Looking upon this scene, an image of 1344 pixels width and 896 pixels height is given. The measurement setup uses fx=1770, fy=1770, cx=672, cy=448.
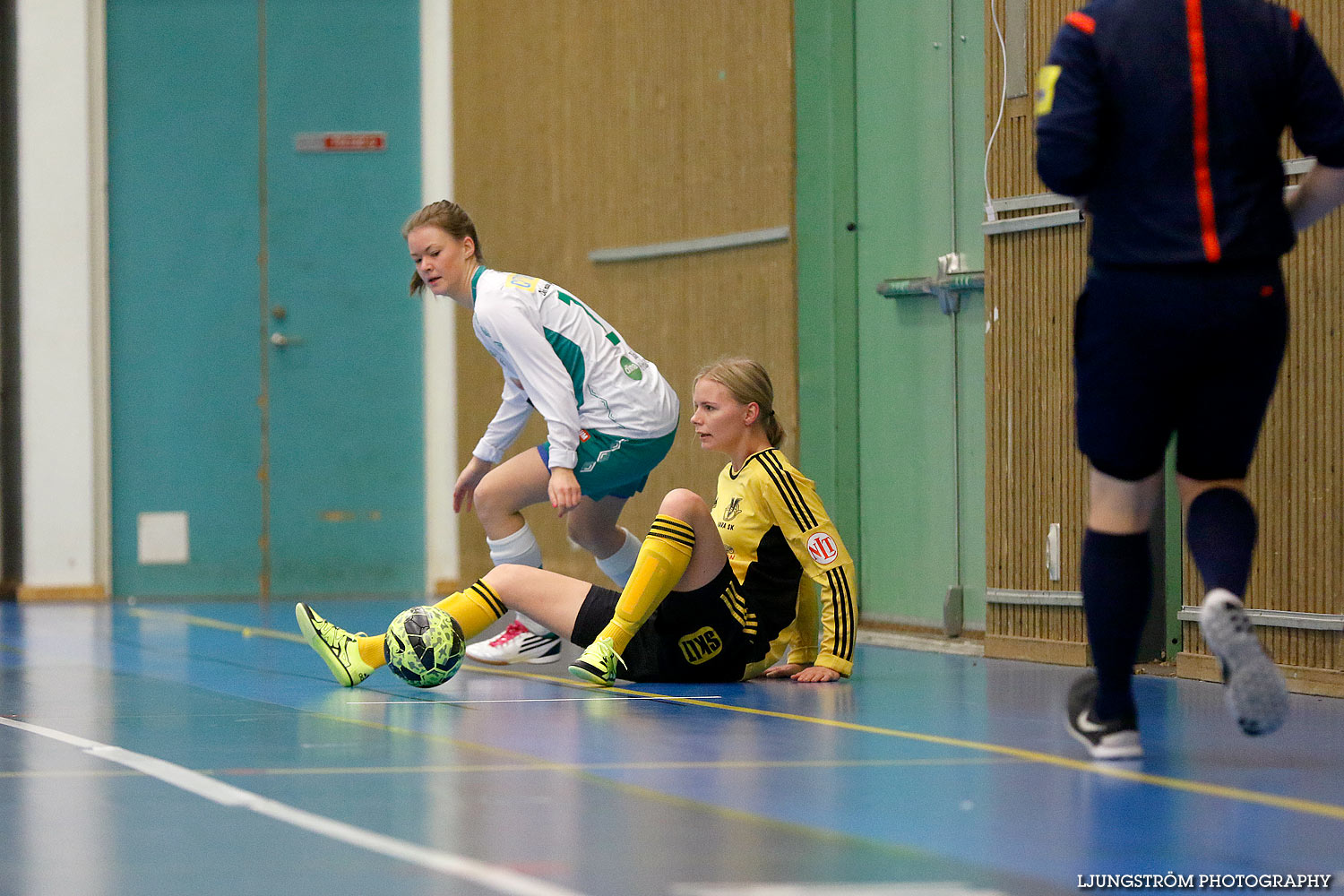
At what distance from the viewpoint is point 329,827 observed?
274cm

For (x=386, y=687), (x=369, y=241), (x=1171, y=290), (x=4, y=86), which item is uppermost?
(x=4, y=86)

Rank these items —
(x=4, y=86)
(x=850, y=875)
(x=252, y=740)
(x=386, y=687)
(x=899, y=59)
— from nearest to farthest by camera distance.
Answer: (x=850, y=875)
(x=252, y=740)
(x=386, y=687)
(x=899, y=59)
(x=4, y=86)

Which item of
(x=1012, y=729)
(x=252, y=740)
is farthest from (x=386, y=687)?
(x=1012, y=729)

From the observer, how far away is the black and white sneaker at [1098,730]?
3.37 metres

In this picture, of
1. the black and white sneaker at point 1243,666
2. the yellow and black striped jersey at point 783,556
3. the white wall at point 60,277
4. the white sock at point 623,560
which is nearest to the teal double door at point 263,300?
the white wall at point 60,277

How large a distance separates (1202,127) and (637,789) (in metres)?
1.56

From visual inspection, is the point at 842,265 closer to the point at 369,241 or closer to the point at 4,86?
the point at 369,241

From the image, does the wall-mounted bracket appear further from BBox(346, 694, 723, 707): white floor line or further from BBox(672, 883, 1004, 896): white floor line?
BBox(672, 883, 1004, 896): white floor line

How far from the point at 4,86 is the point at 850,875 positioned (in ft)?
A: 28.8

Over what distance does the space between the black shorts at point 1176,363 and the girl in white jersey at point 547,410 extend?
187 cm

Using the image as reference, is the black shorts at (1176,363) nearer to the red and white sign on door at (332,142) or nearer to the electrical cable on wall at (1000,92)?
the electrical cable on wall at (1000,92)

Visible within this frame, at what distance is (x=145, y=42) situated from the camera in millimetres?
9828

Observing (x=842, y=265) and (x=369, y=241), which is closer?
(x=842, y=265)

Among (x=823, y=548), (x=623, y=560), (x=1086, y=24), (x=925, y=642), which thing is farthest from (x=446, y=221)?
(x=1086, y=24)
